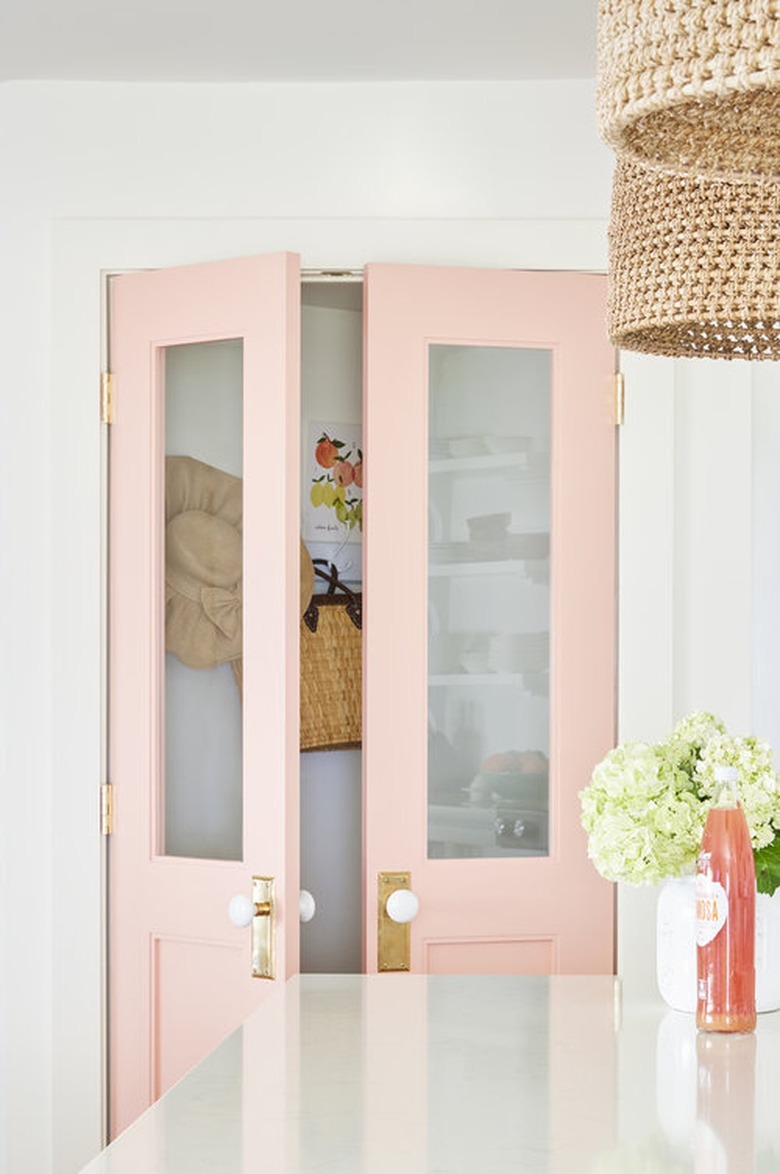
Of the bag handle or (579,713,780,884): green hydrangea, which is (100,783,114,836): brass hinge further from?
(579,713,780,884): green hydrangea

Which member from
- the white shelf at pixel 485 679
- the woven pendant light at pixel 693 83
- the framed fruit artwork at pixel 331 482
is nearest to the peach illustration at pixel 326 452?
the framed fruit artwork at pixel 331 482

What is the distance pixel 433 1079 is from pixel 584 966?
4.25ft

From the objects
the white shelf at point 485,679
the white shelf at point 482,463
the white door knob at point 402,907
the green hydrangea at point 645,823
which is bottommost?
the white door knob at point 402,907

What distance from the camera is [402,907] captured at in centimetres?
302

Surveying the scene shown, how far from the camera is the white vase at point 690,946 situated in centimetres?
209

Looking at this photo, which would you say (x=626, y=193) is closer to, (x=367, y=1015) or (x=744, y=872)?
(x=744, y=872)

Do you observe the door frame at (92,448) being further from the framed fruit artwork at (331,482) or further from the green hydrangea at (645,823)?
the green hydrangea at (645,823)

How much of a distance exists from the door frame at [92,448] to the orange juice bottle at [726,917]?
44.2 inches

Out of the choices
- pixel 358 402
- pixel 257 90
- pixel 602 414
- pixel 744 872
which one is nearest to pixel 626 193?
pixel 744 872

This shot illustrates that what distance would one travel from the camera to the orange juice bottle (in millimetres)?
1972

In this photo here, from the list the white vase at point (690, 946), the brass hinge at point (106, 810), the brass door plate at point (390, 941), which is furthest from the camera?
the brass hinge at point (106, 810)

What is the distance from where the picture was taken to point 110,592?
125 inches

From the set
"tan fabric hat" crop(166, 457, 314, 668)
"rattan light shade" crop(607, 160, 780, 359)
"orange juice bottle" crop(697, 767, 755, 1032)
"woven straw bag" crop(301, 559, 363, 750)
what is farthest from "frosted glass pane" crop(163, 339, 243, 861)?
"rattan light shade" crop(607, 160, 780, 359)

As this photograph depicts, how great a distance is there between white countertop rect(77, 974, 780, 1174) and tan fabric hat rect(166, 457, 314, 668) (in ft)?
3.26
